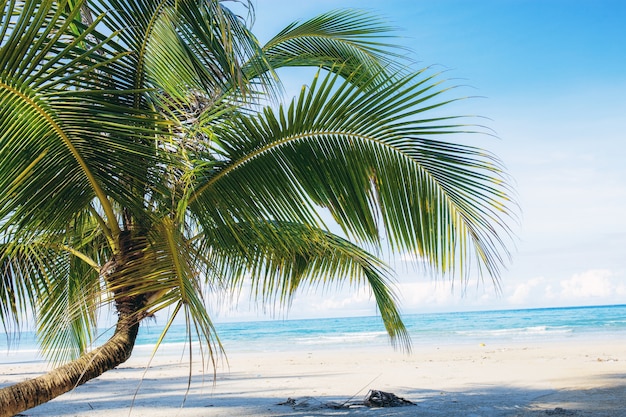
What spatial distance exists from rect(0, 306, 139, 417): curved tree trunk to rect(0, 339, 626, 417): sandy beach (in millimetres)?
795

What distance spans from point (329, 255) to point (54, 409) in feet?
13.0

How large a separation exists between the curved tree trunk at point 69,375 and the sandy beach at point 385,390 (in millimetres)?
795

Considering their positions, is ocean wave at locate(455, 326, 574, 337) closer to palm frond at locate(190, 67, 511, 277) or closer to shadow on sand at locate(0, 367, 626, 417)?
shadow on sand at locate(0, 367, 626, 417)

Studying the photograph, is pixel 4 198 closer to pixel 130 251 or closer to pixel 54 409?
pixel 130 251

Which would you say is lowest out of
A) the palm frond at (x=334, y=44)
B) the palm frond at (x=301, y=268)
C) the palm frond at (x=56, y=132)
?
the palm frond at (x=301, y=268)

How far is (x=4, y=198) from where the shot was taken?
11.2 ft

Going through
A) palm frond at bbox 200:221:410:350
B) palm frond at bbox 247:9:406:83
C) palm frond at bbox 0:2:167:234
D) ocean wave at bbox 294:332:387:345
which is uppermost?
palm frond at bbox 247:9:406:83

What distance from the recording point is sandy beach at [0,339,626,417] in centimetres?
649

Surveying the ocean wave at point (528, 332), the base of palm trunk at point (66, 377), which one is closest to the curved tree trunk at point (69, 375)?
the base of palm trunk at point (66, 377)

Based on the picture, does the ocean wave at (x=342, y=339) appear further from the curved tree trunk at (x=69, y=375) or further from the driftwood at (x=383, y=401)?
the curved tree trunk at (x=69, y=375)

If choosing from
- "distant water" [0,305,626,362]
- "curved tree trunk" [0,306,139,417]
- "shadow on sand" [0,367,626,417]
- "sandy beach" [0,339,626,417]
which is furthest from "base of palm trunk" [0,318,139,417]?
"distant water" [0,305,626,362]

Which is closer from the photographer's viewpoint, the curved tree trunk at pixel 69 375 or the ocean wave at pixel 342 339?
the curved tree trunk at pixel 69 375

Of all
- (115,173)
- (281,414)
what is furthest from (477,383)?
(115,173)

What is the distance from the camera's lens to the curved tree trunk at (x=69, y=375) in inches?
140
